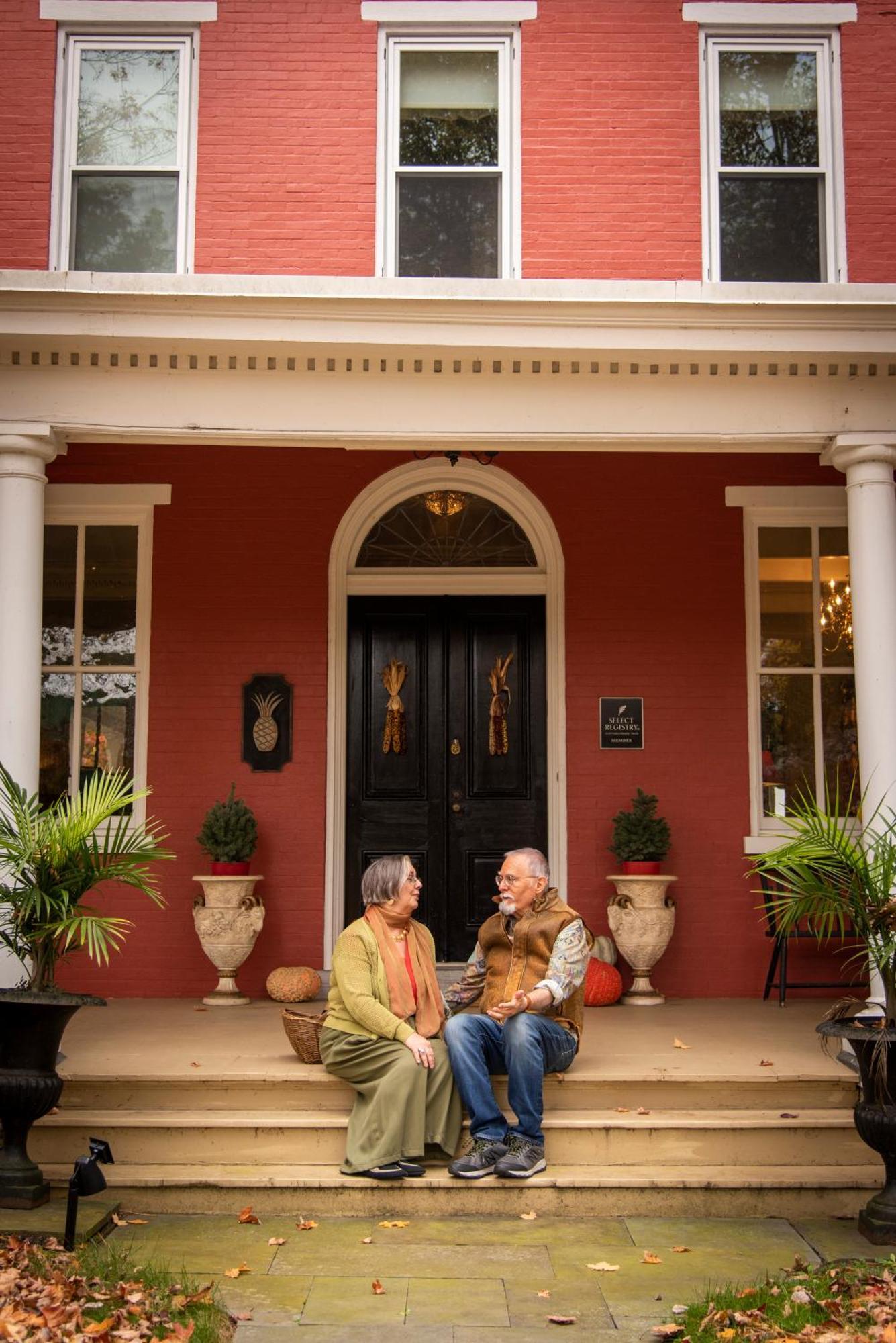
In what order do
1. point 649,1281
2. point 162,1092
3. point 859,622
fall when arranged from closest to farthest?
point 649,1281 < point 162,1092 < point 859,622

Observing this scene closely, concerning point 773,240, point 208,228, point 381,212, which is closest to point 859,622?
point 773,240

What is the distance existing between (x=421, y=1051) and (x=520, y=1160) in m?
0.55

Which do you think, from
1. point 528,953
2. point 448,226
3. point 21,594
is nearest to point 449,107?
point 448,226

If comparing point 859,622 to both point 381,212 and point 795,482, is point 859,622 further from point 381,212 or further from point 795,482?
point 381,212

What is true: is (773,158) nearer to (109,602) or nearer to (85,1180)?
(109,602)

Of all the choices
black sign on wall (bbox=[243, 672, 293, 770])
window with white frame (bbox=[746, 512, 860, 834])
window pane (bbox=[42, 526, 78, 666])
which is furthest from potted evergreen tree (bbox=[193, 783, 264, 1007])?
window with white frame (bbox=[746, 512, 860, 834])

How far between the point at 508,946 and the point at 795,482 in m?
3.96

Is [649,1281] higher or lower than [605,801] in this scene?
lower

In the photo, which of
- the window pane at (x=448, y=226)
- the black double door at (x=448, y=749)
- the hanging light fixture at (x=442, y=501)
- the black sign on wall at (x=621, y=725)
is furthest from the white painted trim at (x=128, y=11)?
the black sign on wall at (x=621, y=725)

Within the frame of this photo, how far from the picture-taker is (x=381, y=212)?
7.86 m

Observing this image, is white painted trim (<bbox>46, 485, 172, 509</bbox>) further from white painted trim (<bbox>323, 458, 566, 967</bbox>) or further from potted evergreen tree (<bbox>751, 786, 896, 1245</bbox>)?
potted evergreen tree (<bbox>751, 786, 896, 1245</bbox>)

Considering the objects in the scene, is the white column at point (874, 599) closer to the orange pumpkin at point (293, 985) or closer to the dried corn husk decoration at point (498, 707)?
the dried corn husk decoration at point (498, 707)

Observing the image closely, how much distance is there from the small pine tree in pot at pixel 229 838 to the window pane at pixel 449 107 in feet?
13.0

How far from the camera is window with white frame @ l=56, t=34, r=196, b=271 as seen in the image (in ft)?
25.8
